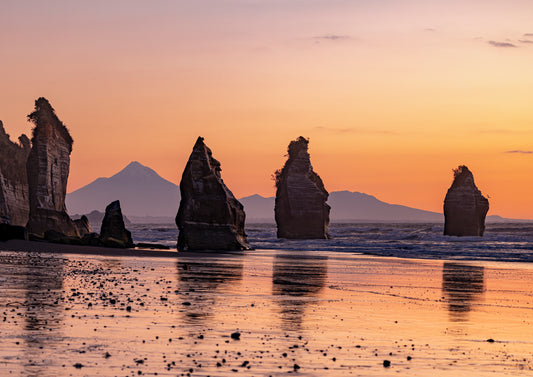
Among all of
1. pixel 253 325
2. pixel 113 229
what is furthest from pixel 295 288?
pixel 113 229

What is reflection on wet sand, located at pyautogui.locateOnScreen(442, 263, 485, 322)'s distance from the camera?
23078 mm

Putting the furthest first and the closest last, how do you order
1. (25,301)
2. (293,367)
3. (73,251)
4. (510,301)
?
(73,251), (510,301), (25,301), (293,367)

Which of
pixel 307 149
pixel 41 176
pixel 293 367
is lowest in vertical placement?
pixel 293 367

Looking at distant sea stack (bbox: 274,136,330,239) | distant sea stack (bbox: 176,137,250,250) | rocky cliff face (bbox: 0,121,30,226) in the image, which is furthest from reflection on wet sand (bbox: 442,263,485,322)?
distant sea stack (bbox: 274,136,330,239)

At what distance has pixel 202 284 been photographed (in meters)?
29.1

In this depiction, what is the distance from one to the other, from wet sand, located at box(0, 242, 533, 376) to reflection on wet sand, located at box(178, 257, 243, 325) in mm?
54

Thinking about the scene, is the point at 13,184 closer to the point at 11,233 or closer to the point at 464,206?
the point at 11,233

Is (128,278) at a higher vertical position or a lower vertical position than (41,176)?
lower

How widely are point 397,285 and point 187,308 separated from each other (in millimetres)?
13794

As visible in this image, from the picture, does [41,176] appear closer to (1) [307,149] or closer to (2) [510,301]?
(1) [307,149]

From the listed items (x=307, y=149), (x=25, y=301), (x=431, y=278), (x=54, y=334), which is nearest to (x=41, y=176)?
(x=307, y=149)

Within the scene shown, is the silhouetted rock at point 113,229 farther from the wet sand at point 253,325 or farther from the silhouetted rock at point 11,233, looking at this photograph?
the wet sand at point 253,325

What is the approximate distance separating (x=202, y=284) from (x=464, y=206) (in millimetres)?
91609

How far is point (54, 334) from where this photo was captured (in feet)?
51.3
